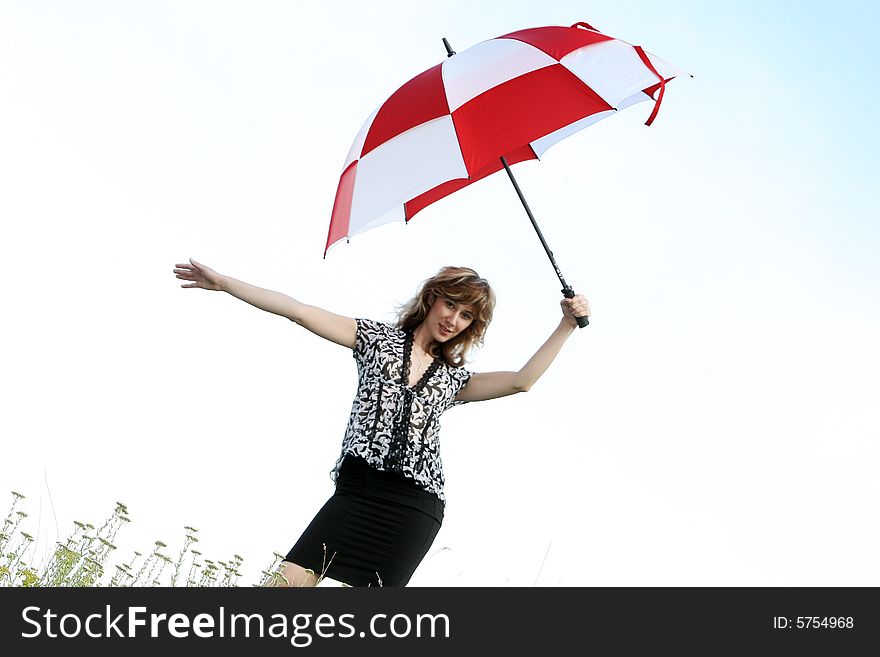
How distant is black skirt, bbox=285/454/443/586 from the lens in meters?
4.30

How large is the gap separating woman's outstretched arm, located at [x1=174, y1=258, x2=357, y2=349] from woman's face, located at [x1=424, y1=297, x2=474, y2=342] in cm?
44

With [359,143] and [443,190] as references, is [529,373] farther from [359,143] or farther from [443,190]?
[359,143]

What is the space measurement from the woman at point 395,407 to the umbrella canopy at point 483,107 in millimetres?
463

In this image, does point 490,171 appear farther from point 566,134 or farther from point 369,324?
point 369,324

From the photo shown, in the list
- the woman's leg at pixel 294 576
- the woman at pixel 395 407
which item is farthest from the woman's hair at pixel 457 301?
the woman's leg at pixel 294 576

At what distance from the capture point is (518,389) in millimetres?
4723

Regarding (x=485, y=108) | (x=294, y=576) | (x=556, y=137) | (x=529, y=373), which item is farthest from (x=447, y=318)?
(x=556, y=137)

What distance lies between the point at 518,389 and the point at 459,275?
1.89 feet

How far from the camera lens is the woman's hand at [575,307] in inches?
185

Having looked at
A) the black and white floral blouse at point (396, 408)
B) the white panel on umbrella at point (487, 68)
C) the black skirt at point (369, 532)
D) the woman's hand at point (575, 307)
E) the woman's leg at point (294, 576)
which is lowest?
the woman's leg at point (294, 576)

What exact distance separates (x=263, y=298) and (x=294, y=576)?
3.75 feet

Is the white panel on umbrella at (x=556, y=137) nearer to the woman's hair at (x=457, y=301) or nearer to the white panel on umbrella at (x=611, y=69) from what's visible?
the white panel on umbrella at (x=611, y=69)
